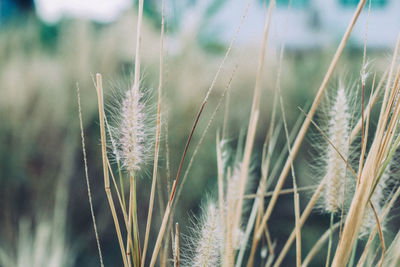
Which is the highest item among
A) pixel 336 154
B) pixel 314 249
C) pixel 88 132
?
pixel 336 154

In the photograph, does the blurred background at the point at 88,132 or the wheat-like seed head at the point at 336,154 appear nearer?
the wheat-like seed head at the point at 336,154

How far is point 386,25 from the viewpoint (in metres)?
7.67

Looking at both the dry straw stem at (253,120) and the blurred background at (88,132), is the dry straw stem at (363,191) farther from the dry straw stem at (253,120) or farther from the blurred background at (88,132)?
the blurred background at (88,132)

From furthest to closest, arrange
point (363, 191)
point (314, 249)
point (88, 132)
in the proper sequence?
point (88, 132) → point (314, 249) → point (363, 191)

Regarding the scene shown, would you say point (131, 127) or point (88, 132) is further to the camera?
point (88, 132)

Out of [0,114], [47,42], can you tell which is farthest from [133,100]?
[47,42]

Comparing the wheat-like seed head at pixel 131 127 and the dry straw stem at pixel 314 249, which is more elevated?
the wheat-like seed head at pixel 131 127

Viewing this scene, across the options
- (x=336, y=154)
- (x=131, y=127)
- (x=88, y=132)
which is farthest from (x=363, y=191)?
(x=88, y=132)

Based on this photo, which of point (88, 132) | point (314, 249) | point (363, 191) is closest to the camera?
point (363, 191)

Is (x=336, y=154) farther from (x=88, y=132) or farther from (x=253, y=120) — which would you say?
(x=88, y=132)

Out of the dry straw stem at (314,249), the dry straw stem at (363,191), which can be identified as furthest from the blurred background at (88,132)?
the dry straw stem at (363,191)

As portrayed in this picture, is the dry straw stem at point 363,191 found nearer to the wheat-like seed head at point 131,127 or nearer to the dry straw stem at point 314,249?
the dry straw stem at point 314,249

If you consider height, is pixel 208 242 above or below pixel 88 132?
above

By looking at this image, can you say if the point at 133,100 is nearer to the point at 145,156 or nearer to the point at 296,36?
the point at 145,156
